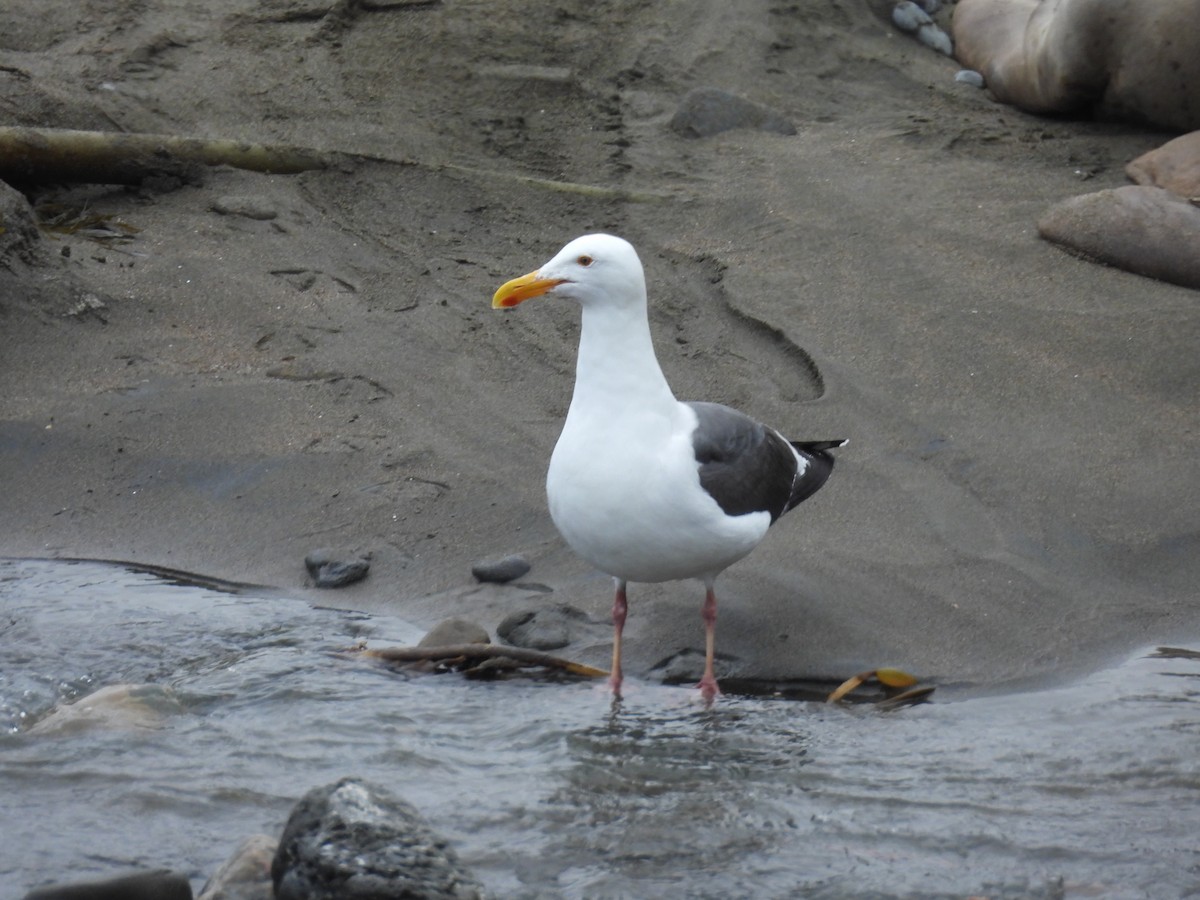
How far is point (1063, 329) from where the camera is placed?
6957 millimetres

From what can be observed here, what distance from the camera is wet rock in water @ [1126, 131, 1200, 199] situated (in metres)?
7.92

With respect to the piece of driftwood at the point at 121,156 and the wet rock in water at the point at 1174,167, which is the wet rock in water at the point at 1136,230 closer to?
the wet rock in water at the point at 1174,167

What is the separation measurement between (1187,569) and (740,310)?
2.55 metres

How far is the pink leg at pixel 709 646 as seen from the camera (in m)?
4.84

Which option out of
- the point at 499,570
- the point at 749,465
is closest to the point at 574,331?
the point at 499,570

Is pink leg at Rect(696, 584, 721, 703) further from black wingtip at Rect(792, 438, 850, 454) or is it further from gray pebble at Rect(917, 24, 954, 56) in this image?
gray pebble at Rect(917, 24, 954, 56)

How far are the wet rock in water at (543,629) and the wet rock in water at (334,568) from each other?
663 mm

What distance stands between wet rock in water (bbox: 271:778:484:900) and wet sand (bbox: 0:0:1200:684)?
1667mm

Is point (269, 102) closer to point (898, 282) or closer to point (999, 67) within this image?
point (898, 282)

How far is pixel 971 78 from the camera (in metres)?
10.1

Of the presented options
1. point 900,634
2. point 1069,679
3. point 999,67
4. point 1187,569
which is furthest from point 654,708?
point 999,67

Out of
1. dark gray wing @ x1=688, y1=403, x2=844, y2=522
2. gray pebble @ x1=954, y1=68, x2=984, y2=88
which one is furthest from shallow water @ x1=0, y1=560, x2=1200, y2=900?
gray pebble @ x1=954, y1=68, x2=984, y2=88

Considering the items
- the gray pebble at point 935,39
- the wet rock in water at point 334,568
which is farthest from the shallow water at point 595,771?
the gray pebble at point 935,39

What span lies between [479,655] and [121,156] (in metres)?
4.28
